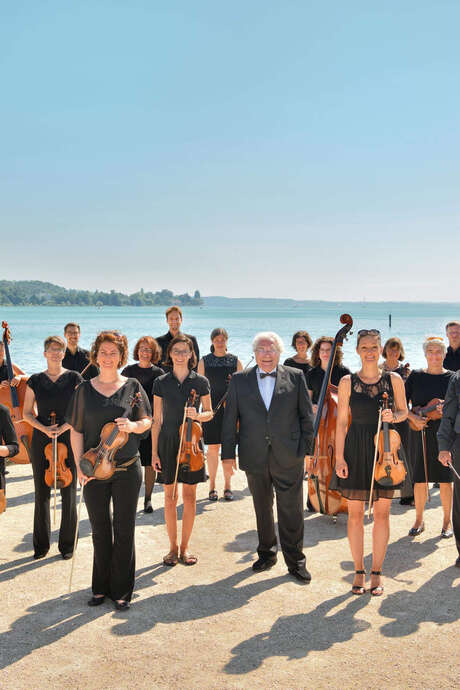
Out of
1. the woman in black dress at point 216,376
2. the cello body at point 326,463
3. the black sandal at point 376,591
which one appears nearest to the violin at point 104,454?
the black sandal at point 376,591

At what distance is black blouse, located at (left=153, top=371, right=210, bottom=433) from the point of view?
505 cm

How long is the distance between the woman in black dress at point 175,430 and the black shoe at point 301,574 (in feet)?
2.74

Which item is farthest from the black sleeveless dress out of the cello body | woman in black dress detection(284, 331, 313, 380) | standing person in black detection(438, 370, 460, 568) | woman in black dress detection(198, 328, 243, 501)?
standing person in black detection(438, 370, 460, 568)

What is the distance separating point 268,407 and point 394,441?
0.97 m

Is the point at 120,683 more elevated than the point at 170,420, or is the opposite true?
the point at 170,420

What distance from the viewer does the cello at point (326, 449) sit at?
221 inches

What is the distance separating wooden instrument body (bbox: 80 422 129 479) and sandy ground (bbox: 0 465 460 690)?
0.97 metres

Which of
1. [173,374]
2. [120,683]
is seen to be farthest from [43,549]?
[120,683]

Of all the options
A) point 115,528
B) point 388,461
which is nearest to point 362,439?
point 388,461

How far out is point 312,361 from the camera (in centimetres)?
697

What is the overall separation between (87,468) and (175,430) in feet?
3.75

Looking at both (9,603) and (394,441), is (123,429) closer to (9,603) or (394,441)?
(9,603)

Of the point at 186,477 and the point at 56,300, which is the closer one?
the point at 186,477

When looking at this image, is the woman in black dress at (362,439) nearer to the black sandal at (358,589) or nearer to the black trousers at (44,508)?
the black sandal at (358,589)
